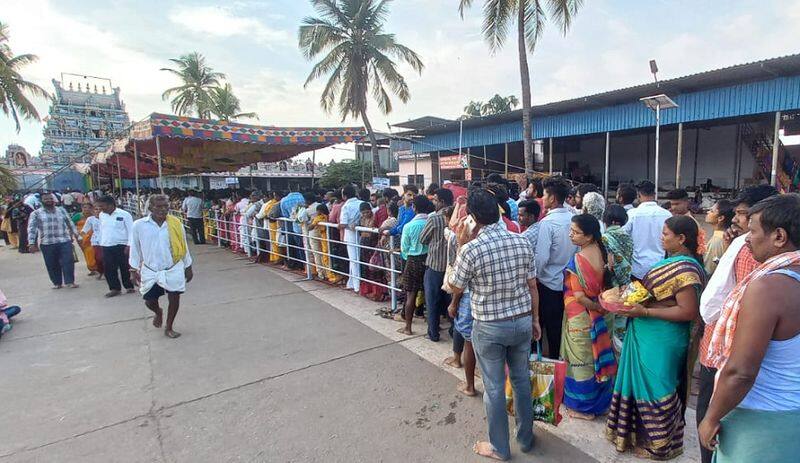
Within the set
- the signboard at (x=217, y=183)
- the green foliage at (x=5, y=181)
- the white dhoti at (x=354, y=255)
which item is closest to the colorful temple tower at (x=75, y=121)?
the signboard at (x=217, y=183)

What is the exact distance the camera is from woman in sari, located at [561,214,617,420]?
2.56 metres

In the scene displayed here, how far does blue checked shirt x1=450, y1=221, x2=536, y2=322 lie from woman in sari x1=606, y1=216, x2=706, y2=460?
0.63m

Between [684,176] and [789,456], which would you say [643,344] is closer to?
[789,456]

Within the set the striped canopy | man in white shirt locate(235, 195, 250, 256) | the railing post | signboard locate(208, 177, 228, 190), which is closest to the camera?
the railing post

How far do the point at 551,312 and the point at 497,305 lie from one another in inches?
46.3

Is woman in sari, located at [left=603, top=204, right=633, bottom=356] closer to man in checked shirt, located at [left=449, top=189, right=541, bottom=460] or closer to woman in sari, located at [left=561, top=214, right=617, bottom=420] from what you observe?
woman in sari, located at [left=561, top=214, right=617, bottom=420]

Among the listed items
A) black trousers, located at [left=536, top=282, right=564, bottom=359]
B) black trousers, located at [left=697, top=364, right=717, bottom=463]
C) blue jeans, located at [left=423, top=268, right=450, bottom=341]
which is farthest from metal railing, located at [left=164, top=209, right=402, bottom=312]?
black trousers, located at [left=697, top=364, right=717, bottom=463]

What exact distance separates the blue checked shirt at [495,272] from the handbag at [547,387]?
0.49m

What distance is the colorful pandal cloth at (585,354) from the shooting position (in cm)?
267

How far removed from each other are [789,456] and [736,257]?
30.1 inches

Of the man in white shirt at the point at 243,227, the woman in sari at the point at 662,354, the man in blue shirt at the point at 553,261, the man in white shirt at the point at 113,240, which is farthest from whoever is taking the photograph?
the man in white shirt at the point at 243,227

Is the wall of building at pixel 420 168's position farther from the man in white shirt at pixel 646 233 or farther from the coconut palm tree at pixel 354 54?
the man in white shirt at pixel 646 233

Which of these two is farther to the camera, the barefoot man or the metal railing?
the metal railing

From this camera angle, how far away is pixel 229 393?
3.18m
